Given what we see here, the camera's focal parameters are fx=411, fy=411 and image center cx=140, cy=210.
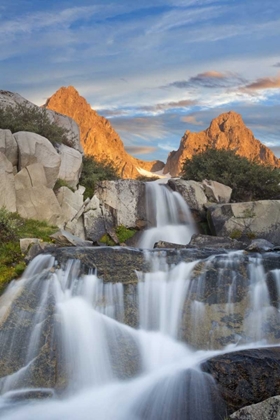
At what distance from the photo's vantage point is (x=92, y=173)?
22.0m

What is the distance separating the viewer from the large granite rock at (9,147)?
17.1 meters

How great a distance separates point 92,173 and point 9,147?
5578mm

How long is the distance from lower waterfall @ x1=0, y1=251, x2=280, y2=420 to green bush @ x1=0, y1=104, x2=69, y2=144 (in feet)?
34.6

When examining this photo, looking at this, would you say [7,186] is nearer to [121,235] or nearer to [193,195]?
[121,235]

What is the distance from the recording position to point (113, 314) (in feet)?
32.6

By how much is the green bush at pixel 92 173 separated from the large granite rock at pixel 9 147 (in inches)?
163

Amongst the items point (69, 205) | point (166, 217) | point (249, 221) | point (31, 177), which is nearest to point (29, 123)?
point (31, 177)

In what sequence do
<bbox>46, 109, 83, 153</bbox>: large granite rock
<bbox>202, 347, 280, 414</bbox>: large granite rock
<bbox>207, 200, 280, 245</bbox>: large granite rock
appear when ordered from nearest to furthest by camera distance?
<bbox>202, 347, 280, 414</bbox>: large granite rock
<bbox>207, 200, 280, 245</bbox>: large granite rock
<bbox>46, 109, 83, 153</bbox>: large granite rock

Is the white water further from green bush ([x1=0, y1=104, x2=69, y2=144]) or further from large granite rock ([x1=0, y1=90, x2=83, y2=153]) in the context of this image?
large granite rock ([x1=0, y1=90, x2=83, y2=153])

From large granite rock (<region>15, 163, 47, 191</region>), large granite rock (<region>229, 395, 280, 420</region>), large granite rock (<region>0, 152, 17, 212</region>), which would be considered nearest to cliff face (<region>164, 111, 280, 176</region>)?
large granite rock (<region>15, 163, 47, 191</region>)

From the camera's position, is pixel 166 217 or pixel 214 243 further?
pixel 166 217

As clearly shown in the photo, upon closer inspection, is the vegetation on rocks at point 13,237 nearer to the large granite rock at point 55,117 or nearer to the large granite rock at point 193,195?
the large granite rock at point 193,195

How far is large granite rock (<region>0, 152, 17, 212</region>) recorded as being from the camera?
16047 mm

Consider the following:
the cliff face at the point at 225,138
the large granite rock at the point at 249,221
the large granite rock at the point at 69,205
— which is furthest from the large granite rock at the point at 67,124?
the cliff face at the point at 225,138
